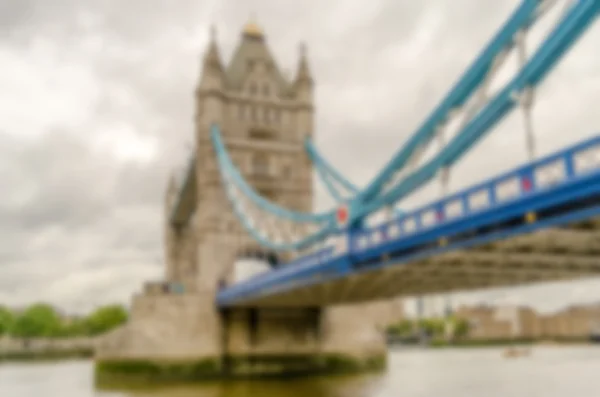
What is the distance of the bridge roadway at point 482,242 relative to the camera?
31.6 feet

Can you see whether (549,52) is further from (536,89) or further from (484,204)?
(484,204)

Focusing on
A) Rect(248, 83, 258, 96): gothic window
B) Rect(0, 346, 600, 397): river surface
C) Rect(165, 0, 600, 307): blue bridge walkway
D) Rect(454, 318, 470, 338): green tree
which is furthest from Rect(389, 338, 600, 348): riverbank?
Rect(165, 0, 600, 307): blue bridge walkway

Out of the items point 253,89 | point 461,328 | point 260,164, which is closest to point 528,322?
point 461,328

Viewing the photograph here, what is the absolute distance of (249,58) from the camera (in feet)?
120

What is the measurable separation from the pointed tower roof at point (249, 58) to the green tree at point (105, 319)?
3148 cm

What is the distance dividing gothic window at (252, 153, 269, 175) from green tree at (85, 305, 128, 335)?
3084 centimetres

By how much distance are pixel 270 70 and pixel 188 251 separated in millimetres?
15952

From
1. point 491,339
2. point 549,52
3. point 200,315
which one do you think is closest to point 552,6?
point 549,52

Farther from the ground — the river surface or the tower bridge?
the tower bridge

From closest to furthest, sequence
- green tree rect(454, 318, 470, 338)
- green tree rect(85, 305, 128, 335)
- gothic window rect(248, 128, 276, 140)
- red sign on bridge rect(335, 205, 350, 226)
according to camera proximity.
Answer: red sign on bridge rect(335, 205, 350, 226)
gothic window rect(248, 128, 276, 140)
green tree rect(85, 305, 128, 335)
green tree rect(454, 318, 470, 338)

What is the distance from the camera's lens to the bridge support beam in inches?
1039

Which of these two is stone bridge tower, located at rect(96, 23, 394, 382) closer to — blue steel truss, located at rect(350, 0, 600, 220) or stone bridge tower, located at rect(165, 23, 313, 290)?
stone bridge tower, located at rect(165, 23, 313, 290)

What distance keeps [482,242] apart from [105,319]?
5284 cm

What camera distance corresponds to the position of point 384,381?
24500 mm
